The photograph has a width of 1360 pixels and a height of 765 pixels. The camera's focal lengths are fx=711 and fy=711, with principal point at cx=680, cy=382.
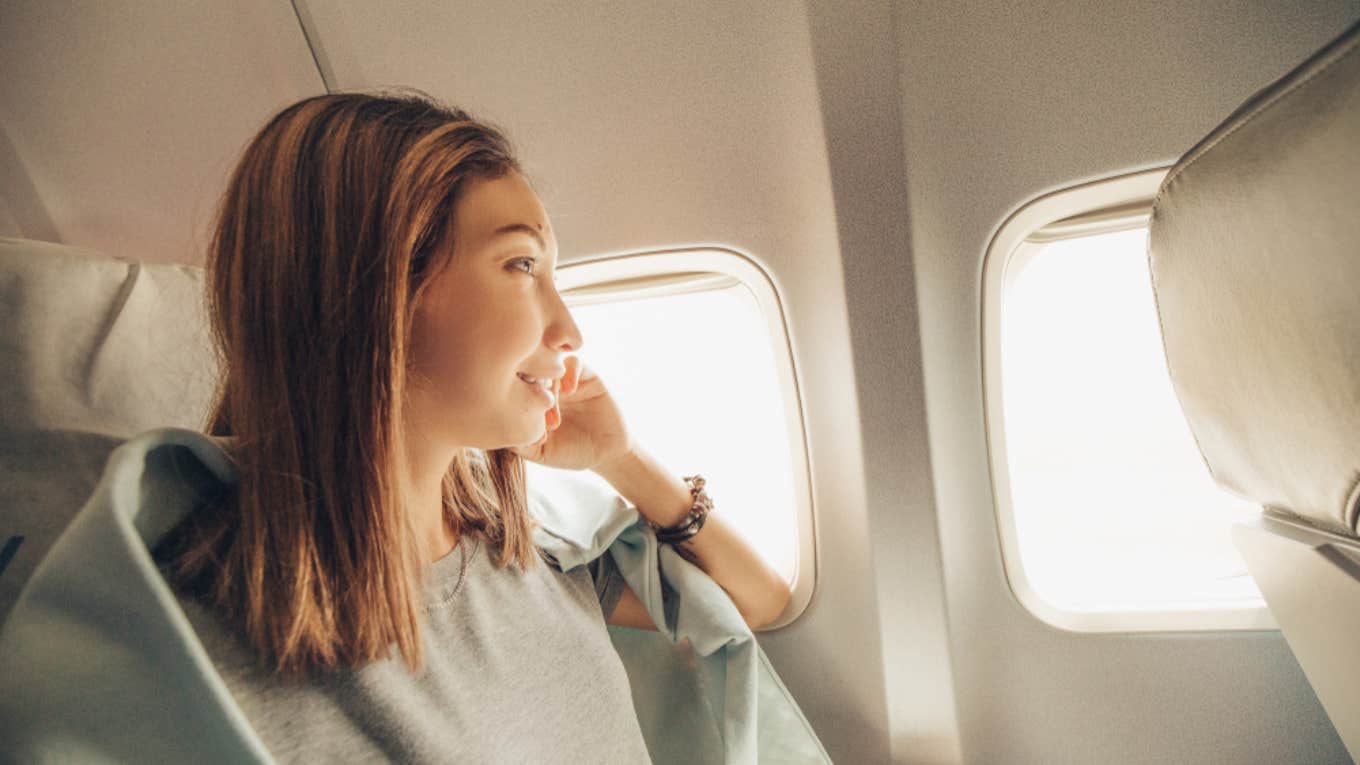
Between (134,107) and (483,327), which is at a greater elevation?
(134,107)

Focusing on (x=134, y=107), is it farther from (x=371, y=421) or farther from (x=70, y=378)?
(x=371, y=421)

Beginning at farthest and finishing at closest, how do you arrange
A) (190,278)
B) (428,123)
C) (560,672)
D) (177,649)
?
(190,278) < (560,672) < (428,123) < (177,649)

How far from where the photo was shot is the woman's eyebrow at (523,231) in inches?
37.3

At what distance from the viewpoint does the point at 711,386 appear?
5.62ft

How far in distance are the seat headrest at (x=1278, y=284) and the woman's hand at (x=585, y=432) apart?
0.88m

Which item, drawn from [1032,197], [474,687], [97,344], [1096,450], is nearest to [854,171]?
[1032,197]

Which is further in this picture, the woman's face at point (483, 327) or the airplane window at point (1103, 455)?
the airplane window at point (1103, 455)

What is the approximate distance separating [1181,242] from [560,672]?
3.33ft

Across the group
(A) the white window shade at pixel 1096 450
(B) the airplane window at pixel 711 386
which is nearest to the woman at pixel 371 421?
(B) the airplane window at pixel 711 386

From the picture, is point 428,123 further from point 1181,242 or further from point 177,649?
point 1181,242

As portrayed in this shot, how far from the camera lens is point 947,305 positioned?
4.48 feet

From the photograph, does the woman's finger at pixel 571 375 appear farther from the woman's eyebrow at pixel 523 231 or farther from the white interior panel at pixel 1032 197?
the white interior panel at pixel 1032 197

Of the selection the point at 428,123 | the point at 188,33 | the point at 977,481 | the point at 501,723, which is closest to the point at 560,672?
the point at 501,723

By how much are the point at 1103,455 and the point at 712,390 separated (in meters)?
0.91
